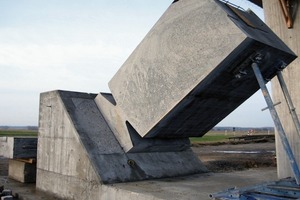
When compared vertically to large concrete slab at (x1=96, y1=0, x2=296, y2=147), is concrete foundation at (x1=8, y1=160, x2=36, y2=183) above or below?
below

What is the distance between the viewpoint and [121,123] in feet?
24.7

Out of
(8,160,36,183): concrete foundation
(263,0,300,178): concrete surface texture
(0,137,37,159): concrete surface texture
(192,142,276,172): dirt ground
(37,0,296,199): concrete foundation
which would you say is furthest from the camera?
(192,142,276,172): dirt ground

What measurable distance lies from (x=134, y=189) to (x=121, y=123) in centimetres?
202

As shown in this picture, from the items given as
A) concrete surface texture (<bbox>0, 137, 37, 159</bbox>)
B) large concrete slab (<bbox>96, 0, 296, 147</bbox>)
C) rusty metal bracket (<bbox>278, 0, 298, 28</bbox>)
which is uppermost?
rusty metal bracket (<bbox>278, 0, 298, 28</bbox>)

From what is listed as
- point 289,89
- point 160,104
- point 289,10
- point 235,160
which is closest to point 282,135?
point 160,104

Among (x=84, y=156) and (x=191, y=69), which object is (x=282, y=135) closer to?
(x=191, y=69)

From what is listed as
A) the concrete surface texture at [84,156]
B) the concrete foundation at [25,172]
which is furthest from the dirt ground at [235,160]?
the concrete foundation at [25,172]

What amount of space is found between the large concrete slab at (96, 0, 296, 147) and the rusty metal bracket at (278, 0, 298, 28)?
2.26 meters

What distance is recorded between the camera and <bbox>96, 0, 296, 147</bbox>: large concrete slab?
214 inches

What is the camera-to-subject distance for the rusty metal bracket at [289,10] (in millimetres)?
8047

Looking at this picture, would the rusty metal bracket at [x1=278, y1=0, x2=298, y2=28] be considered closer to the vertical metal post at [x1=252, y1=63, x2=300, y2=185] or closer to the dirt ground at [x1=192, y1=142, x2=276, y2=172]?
the vertical metal post at [x1=252, y1=63, x2=300, y2=185]

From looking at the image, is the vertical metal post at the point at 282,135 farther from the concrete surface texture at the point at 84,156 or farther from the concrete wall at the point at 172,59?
the concrete surface texture at the point at 84,156

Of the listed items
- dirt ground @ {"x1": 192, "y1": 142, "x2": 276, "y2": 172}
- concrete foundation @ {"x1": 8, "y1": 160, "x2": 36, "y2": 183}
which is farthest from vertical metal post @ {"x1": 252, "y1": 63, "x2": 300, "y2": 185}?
concrete foundation @ {"x1": 8, "y1": 160, "x2": 36, "y2": 183}

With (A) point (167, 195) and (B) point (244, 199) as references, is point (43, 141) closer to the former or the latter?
(A) point (167, 195)
